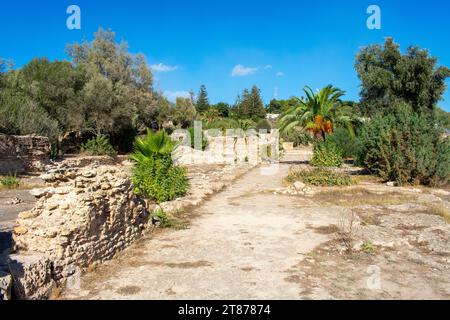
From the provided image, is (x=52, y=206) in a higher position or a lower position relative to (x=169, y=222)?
higher

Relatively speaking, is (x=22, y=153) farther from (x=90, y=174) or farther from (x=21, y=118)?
(x=90, y=174)

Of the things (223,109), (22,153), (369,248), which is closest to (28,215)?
(369,248)

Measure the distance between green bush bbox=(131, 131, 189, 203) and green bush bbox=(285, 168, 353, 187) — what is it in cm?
523

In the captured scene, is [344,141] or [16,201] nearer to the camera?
[16,201]

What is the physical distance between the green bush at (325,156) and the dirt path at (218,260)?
373 inches

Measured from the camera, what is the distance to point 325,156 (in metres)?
18.1

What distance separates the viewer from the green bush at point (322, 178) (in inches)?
513

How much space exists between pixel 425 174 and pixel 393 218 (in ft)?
19.1

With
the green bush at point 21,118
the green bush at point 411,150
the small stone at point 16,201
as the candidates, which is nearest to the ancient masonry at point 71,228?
the small stone at point 16,201

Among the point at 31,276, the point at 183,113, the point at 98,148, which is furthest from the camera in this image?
the point at 183,113

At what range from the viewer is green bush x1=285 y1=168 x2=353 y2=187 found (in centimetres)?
1302

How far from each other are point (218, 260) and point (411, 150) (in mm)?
10225

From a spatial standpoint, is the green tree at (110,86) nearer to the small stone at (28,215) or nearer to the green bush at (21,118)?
the green bush at (21,118)
